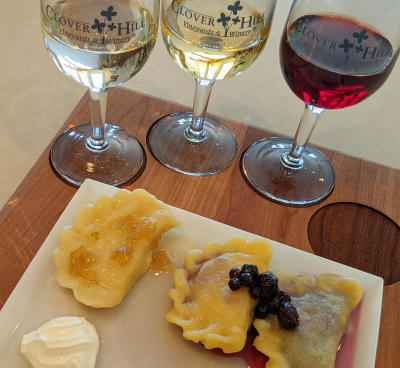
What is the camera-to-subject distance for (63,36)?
549mm

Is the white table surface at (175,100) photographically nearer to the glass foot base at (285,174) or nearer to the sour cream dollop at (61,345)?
the glass foot base at (285,174)

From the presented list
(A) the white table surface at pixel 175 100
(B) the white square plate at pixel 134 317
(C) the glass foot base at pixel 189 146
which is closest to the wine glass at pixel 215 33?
(C) the glass foot base at pixel 189 146

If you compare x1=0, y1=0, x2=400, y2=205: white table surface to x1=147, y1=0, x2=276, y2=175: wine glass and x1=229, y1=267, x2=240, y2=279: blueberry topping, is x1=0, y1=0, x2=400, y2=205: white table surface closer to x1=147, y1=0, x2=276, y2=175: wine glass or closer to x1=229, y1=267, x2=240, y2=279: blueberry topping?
x1=147, y1=0, x2=276, y2=175: wine glass

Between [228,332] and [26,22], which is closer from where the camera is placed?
[228,332]

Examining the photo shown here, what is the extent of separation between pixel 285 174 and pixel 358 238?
0.13 metres

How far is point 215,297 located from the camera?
0.50 meters

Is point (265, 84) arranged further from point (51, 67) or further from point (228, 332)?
point (228, 332)

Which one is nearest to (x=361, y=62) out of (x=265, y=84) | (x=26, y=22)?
(x=265, y=84)

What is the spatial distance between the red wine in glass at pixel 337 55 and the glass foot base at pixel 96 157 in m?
0.24

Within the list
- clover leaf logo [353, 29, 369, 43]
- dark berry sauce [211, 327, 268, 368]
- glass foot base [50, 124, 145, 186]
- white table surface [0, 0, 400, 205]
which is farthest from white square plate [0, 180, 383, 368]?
white table surface [0, 0, 400, 205]

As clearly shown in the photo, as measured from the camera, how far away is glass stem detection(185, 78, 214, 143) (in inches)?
27.1

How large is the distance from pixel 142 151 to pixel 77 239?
0.74 feet

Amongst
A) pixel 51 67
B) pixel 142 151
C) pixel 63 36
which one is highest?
pixel 63 36

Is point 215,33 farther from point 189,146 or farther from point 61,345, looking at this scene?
point 61,345
